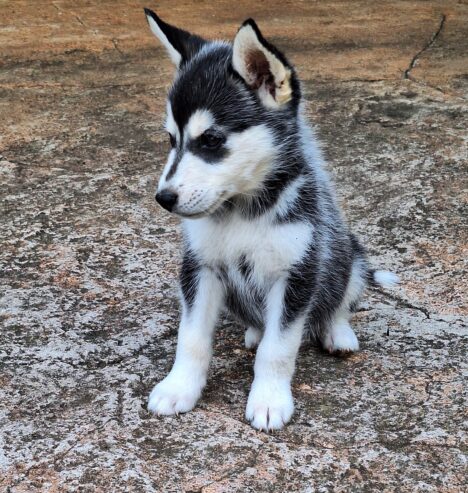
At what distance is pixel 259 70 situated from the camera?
3307 millimetres

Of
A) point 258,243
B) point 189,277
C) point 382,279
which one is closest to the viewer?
point 258,243

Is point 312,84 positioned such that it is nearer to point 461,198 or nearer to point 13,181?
point 461,198

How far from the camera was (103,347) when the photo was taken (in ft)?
12.5

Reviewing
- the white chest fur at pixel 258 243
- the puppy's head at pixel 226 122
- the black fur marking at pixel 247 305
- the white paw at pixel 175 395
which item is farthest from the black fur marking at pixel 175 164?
the white paw at pixel 175 395

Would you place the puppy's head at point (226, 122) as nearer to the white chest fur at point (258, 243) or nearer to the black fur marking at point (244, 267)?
the white chest fur at point (258, 243)

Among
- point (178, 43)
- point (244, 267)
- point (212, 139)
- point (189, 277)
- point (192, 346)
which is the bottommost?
point (192, 346)

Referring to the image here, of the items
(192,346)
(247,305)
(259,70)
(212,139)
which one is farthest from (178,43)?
(192,346)

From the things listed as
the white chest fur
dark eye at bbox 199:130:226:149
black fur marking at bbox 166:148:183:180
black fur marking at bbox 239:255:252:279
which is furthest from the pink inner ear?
black fur marking at bbox 239:255:252:279

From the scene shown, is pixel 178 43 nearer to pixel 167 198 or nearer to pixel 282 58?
pixel 282 58

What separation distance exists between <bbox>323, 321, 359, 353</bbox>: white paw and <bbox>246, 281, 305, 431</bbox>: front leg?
43cm

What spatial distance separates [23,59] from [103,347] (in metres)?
4.40

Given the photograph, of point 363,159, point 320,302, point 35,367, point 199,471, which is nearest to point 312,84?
point 363,159

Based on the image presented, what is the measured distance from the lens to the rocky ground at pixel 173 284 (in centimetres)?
308

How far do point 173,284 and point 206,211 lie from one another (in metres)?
1.21
